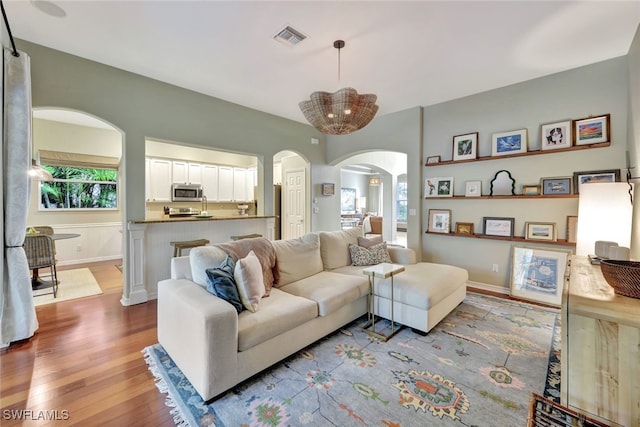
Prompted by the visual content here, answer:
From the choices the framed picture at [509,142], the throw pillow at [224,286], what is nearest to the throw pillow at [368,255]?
the throw pillow at [224,286]

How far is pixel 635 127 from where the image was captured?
2557 millimetres

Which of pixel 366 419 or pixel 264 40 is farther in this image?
pixel 264 40

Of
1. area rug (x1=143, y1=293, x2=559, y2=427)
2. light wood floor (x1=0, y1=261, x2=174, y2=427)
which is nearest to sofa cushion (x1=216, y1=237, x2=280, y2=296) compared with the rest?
area rug (x1=143, y1=293, x2=559, y2=427)

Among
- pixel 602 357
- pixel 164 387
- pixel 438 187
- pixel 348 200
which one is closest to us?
pixel 602 357

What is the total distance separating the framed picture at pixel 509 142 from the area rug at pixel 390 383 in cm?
232

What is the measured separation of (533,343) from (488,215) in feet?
6.56

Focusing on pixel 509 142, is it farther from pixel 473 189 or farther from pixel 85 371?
pixel 85 371

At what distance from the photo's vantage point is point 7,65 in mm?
2359

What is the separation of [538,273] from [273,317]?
361 centimetres

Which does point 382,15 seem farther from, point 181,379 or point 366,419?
point 181,379

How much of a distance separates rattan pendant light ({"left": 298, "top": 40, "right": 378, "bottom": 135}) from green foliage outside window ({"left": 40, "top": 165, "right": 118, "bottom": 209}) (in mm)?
5902

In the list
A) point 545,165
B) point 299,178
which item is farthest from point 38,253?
point 545,165

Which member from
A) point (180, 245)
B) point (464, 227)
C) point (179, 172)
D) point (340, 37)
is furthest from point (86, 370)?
point (179, 172)

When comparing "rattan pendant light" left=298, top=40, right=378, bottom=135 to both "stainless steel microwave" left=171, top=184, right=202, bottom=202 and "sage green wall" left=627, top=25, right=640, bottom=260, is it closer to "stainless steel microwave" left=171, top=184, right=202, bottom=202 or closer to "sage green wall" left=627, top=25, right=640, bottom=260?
"sage green wall" left=627, top=25, right=640, bottom=260
